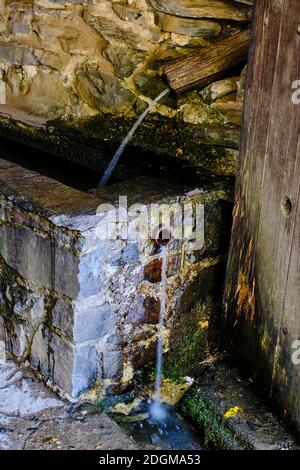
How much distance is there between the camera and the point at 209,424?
225 cm

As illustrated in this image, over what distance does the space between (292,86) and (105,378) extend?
1312 millimetres

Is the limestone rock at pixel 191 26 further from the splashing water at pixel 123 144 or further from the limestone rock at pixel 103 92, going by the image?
the limestone rock at pixel 103 92

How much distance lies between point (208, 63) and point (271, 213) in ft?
2.95

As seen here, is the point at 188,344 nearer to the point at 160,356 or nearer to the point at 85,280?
the point at 160,356

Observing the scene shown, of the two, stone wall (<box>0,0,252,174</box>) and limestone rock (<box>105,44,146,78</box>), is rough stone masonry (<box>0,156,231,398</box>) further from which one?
limestone rock (<box>105,44,146,78</box>)

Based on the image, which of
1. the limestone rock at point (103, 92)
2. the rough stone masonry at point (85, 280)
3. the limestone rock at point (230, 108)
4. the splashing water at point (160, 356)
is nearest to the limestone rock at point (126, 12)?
the limestone rock at point (103, 92)

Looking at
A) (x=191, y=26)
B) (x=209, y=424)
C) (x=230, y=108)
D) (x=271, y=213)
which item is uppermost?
(x=191, y=26)

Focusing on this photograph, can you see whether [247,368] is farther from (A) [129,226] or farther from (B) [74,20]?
(B) [74,20]

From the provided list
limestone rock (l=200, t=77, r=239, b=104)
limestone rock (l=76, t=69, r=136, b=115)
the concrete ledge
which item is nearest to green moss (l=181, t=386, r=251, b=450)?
the concrete ledge

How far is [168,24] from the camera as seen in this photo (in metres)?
2.78

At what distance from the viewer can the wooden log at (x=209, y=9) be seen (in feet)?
8.63

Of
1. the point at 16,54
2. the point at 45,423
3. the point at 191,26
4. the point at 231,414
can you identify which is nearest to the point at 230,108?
the point at 191,26

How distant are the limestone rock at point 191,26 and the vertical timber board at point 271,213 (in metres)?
Answer: 0.66
